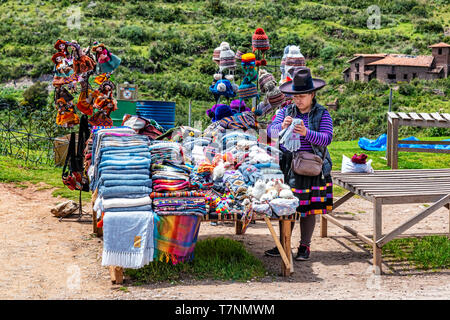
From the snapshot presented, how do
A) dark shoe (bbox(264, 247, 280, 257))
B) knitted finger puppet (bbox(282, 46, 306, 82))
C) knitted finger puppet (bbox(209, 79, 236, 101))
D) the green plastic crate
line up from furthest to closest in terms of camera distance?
the green plastic crate
knitted finger puppet (bbox(209, 79, 236, 101))
knitted finger puppet (bbox(282, 46, 306, 82))
dark shoe (bbox(264, 247, 280, 257))

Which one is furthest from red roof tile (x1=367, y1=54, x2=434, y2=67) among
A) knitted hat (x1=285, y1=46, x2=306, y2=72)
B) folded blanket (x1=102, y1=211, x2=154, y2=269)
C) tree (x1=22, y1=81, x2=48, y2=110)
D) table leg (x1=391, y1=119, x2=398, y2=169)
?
folded blanket (x1=102, y1=211, x2=154, y2=269)

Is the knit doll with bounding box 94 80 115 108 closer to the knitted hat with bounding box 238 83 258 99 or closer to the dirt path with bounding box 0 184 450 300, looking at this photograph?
the dirt path with bounding box 0 184 450 300

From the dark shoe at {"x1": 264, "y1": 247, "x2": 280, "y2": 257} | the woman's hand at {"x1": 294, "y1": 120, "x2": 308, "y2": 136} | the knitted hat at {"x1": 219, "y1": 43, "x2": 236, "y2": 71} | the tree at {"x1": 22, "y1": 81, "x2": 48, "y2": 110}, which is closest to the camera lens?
the woman's hand at {"x1": 294, "y1": 120, "x2": 308, "y2": 136}

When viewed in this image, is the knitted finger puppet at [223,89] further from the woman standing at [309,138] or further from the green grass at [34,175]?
the green grass at [34,175]

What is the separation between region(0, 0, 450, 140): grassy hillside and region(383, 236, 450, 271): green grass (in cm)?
2085

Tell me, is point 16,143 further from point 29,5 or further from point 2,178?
point 29,5

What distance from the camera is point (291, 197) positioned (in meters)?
5.11

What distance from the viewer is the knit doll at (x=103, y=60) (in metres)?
6.79

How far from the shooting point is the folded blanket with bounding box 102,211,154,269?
4715mm

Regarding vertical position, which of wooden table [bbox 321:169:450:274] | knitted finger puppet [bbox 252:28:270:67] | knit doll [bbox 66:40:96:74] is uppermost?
knitted finger puppet [bbox 252:28:270:67]

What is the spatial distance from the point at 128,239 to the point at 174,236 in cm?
42

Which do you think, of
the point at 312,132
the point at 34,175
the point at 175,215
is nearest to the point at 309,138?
the point at 312,132

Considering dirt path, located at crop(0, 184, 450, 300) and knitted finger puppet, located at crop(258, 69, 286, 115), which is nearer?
dirt path, located at crop(0, 184, 450, 300)

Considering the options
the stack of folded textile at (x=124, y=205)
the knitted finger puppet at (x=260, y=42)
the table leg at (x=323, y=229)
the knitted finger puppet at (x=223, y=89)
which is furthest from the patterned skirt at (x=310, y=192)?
the knitted finger puppet at (x=260, y=42)
